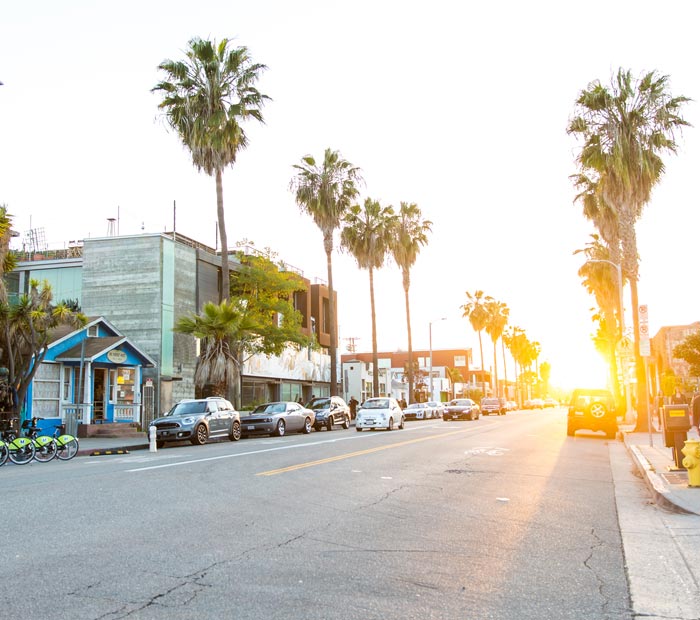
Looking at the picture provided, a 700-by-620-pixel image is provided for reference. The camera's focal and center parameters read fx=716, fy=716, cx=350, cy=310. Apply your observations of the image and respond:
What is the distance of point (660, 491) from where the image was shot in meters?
10.9

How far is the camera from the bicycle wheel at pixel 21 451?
1804 cm

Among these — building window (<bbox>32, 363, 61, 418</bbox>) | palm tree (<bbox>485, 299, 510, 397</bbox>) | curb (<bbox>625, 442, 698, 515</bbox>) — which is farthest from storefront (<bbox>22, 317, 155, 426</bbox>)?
palm tree (<bbox>485, 299, 510, 397</bbox>)

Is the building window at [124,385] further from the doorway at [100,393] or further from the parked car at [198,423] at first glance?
the parked car at [198,423]

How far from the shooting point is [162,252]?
3662 centimetres

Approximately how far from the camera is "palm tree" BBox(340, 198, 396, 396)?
4869 centimetres

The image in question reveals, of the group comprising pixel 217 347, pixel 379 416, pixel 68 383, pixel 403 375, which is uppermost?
pixel 217 347

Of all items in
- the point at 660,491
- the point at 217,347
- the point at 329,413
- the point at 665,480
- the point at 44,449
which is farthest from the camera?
the point at 329,413

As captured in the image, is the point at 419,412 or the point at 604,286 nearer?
the point at 604,286

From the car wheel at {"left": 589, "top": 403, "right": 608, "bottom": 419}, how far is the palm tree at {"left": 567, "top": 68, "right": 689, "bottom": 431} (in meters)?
1.56

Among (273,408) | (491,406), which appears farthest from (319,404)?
(491,406)

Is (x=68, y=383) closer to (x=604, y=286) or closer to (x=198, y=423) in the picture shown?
(x=198, y=423)

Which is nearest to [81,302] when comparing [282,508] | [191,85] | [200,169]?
[200,169]

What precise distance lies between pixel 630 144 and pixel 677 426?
16737mm

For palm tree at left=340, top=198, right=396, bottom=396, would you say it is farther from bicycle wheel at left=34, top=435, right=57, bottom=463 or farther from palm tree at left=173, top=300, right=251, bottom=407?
bicycle wheel at left=34, top=435, right=57, bottom=463
